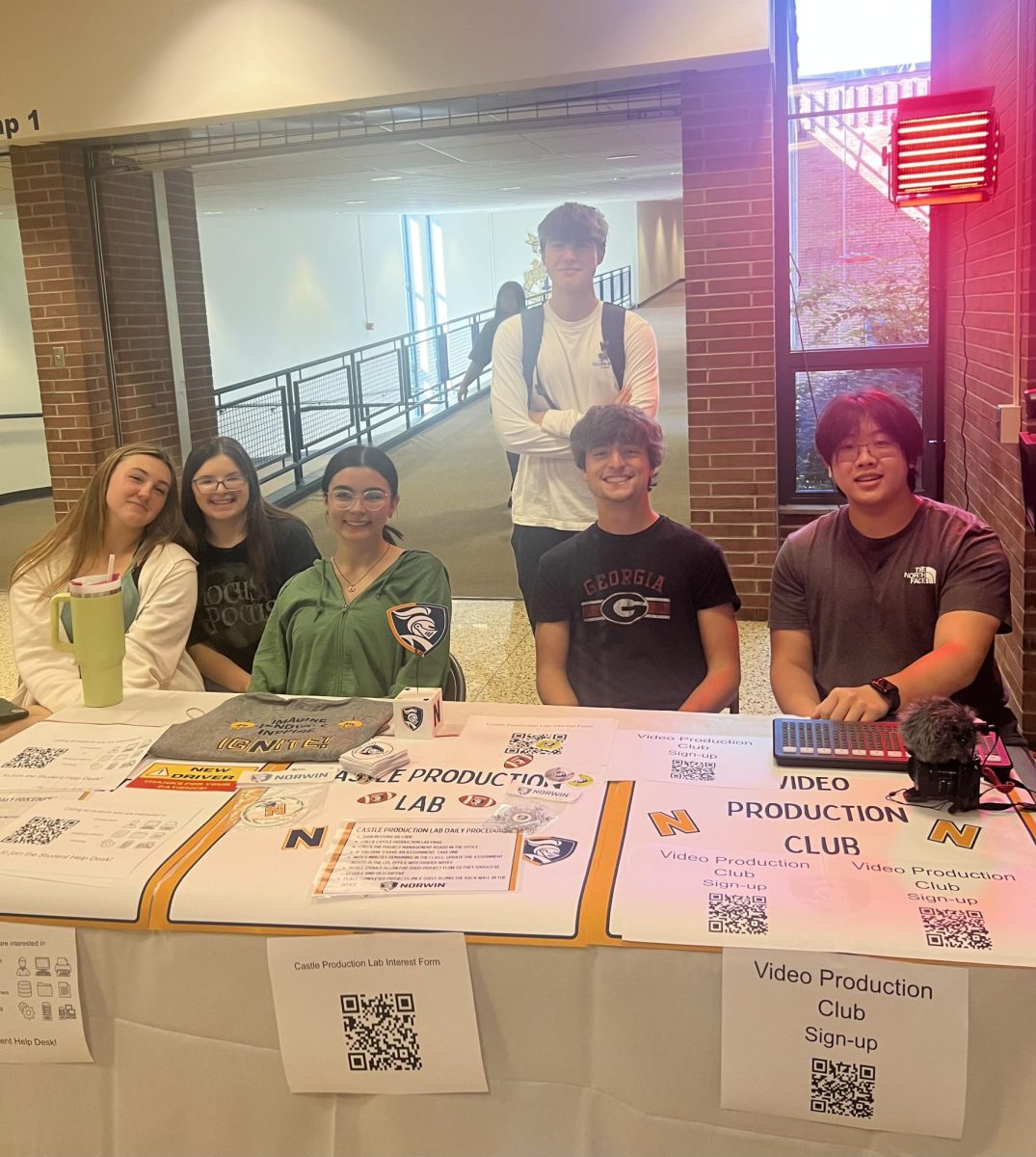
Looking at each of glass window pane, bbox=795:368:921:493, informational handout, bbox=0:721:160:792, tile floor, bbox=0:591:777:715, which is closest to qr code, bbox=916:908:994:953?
informational handout, bbox=0:721:160:792

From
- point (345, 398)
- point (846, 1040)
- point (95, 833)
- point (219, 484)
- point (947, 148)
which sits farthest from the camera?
point (345, 398)

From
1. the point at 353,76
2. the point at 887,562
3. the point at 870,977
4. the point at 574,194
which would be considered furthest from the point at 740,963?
the point at 574,194

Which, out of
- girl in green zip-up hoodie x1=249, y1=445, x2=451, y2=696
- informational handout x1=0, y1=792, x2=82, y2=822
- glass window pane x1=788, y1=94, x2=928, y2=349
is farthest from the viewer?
glass window pane x1=788, y1=94, x2=928, y2=349

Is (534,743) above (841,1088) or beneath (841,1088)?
above

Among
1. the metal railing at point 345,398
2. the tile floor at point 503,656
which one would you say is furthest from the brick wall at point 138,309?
the tile floor at point 503,656

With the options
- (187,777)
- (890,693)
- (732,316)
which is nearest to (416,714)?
(187,777)

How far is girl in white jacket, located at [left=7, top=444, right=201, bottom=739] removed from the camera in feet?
7.55

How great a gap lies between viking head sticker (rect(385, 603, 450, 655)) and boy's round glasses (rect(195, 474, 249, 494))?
751 millimetres

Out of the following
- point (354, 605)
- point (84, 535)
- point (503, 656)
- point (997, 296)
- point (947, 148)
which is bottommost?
point (503, 656)

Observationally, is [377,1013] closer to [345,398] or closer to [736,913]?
[736,913]

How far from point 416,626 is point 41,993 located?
861mm

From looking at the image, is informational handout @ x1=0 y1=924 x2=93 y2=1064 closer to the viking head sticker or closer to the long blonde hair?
the viking head sticker

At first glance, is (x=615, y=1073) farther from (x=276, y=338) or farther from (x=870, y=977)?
(x=276, y=338)

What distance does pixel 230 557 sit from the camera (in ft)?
8.34
